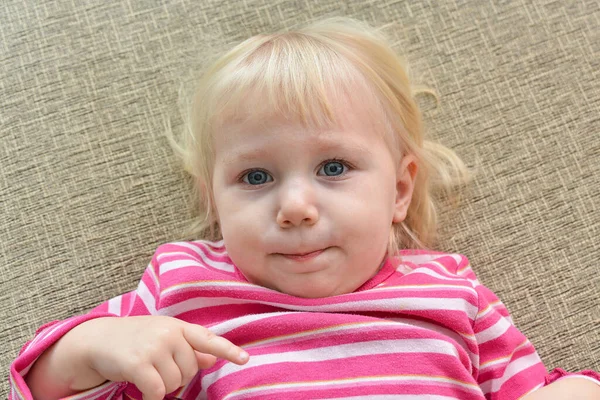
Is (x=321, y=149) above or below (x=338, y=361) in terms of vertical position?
above

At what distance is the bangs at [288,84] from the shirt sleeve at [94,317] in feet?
1.03

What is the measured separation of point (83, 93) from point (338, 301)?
65 centimetres

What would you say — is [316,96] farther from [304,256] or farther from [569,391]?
[569,391]

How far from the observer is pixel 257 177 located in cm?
104

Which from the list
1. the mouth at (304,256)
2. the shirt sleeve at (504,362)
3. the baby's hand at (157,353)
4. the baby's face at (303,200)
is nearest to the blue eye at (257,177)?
the baby's face at (303,200)

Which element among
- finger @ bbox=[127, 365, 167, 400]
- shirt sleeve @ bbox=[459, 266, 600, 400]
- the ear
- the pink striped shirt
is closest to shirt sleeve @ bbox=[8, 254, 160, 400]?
the pink striped shirt

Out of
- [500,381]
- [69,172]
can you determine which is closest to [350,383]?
[500,381]

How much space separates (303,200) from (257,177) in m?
0.10

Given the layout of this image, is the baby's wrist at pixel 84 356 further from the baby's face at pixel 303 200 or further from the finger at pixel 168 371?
the baby's face at pixel 303 200

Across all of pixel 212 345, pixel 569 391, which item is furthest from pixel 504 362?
pixel 212 345

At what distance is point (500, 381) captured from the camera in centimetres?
108

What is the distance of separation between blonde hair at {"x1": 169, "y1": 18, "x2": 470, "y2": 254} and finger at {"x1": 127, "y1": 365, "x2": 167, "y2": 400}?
368mm

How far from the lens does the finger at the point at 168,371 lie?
→ 36.4 inches

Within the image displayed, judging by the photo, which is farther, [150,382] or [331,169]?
[331,169]
